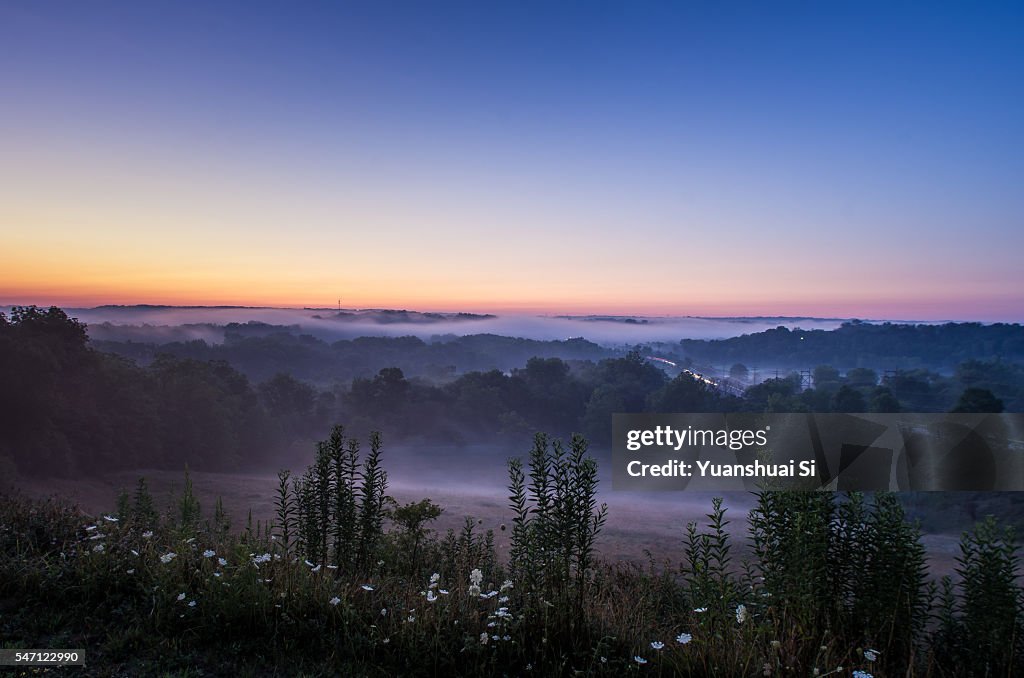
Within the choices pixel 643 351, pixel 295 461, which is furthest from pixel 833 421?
pixel 643 351

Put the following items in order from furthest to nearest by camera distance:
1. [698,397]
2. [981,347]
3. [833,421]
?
1. [698,397]
2. [981,347]
3. [833,421]

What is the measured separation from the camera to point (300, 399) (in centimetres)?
5597

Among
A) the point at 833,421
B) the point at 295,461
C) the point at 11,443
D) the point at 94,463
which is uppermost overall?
the point at 833,421

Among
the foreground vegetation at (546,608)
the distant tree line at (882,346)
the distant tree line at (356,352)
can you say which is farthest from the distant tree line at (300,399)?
the foreground vegetation at (546,608)

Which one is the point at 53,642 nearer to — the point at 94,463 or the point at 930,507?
the point at 94,463

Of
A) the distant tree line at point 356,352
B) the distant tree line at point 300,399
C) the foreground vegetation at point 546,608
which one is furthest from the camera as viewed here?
the distant tree line at point 356,352

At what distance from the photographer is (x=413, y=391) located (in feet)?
203

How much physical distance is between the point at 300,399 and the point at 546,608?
5717 centimetres

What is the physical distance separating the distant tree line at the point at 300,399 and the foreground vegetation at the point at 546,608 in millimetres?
25975

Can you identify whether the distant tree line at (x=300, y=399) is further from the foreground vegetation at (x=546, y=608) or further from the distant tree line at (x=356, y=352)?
the foreground vegetation at (x=546, y=608)

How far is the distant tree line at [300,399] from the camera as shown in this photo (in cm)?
2752

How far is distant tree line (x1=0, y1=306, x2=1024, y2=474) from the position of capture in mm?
27516

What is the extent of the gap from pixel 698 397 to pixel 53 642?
Result: 57.7 m

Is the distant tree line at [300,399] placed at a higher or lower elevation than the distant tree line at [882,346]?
lower
